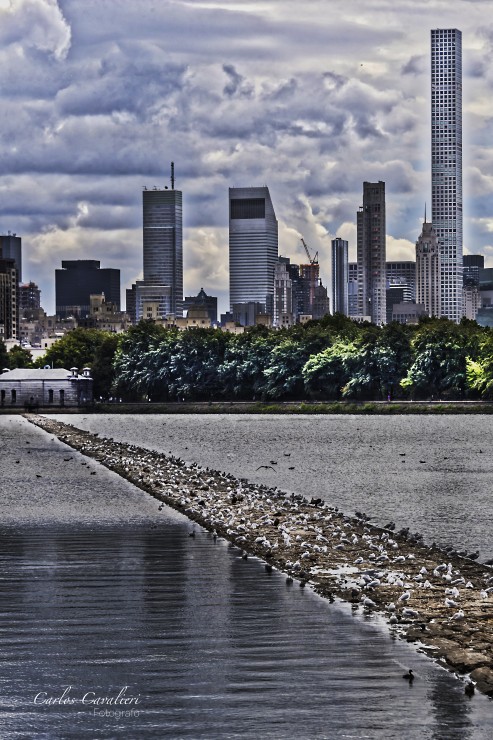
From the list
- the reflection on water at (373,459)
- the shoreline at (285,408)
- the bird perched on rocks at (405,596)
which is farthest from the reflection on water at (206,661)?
the shoreline at (285,408)

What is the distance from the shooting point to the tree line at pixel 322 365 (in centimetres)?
16738

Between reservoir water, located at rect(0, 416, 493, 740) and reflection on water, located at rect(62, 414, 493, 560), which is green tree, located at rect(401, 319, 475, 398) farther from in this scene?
reservoir water, located at rect(0, 416, 493, 740)

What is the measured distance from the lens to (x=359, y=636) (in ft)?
73.9

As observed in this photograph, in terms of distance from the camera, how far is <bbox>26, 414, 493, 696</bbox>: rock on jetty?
22281 mm

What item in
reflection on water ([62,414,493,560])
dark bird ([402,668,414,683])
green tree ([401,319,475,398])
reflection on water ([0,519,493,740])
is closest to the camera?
reflection on water ([0,519,493,740])

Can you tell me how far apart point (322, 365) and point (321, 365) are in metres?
0.18

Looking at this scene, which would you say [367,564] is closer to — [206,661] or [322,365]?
[206,661]

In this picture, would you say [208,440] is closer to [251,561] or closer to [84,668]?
[251,561]

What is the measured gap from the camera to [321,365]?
17312 centimetres

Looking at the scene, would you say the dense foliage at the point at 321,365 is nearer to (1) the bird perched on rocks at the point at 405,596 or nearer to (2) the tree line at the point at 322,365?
(2) the tree line at the point at 322,365

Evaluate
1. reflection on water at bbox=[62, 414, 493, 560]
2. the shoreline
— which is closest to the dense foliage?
the shoreline

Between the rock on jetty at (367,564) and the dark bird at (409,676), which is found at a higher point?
the rock on jetty at (367,564)

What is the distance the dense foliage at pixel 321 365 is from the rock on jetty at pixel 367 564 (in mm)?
117040

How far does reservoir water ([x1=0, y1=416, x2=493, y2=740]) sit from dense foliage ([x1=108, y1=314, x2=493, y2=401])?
5209 inches
